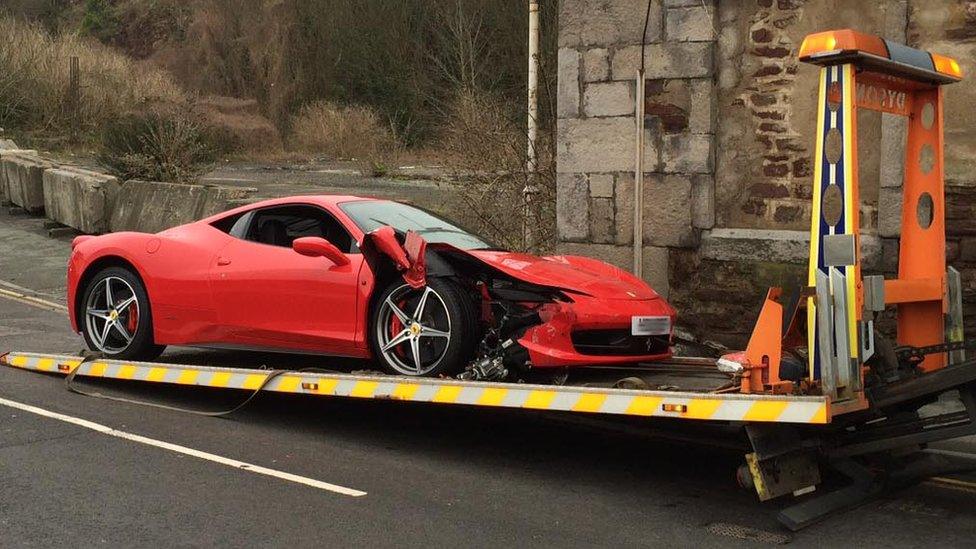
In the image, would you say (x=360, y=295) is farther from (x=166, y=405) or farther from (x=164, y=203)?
(x=164, y=203)

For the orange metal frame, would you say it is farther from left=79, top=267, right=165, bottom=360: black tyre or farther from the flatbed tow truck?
left=79, top=267, right=165, bottom=360: black tyre

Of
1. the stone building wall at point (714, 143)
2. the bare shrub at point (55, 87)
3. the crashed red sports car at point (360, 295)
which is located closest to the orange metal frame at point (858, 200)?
the crashed red sports car at point (360, 295)

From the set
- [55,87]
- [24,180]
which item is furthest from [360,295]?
[55,87]

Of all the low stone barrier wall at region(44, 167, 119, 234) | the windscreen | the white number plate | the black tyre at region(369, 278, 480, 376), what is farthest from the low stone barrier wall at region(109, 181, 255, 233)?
the white number plate

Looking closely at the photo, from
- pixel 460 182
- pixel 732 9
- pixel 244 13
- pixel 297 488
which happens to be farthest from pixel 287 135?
pixel 297 488

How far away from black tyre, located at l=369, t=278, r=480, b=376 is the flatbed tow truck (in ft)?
0.92

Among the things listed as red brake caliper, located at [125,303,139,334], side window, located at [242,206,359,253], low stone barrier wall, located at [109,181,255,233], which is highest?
low stone barrier wall, located at [109,181,255,233]

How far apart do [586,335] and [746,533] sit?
1.78 m

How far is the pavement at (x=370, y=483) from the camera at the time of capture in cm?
556

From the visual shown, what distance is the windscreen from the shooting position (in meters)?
8.05

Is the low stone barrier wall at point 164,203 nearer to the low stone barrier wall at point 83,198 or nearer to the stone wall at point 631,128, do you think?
the low stone barrier wall at point 83,198

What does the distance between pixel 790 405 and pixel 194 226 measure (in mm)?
5077

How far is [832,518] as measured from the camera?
5.87m

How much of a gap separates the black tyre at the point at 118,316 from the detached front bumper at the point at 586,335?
340cm
